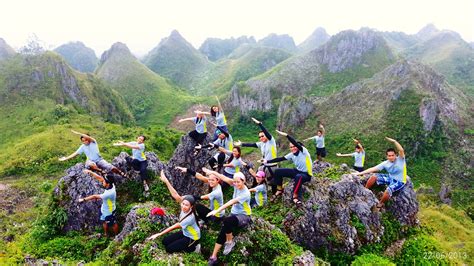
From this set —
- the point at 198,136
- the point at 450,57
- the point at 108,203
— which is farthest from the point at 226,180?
the point at 450,57

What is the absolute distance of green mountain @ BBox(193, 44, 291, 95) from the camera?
145500 mm

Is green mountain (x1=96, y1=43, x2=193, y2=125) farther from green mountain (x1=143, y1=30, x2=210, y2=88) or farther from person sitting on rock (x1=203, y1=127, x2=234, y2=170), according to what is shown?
person sitting on rock (x1=203, y1=127, x2=234, y2=170)

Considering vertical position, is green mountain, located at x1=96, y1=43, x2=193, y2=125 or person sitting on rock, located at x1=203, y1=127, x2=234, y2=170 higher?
person sitting on rock, located at x1=203, y1=127, x2=234, y2=170

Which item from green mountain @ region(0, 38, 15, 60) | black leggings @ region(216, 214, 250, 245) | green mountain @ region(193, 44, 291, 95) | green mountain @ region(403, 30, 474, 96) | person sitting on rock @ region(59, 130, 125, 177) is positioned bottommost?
green mountain @ region(403, 30, 474, 96)

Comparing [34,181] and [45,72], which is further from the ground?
[45,72]

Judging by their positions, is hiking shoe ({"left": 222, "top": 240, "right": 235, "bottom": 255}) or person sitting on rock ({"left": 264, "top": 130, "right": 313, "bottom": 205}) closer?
hiking shoe ({"left": 222, "top": 240, "right": 235, "bottom": 255})

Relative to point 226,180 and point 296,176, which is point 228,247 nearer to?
point 226,180

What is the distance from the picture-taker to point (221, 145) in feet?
62.8

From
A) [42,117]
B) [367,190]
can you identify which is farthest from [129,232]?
[42,117]

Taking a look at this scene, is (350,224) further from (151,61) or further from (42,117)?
(151,61)

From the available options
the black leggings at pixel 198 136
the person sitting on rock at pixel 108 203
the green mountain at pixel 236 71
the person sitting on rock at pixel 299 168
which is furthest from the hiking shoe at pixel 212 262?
the green mountain at pixel 236 71

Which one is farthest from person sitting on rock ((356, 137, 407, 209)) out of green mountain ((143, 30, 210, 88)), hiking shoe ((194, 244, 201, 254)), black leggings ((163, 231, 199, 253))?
green mountain ((143, 30, 210, 88))

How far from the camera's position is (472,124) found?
61.0 meters

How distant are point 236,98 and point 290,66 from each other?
25.0 m
